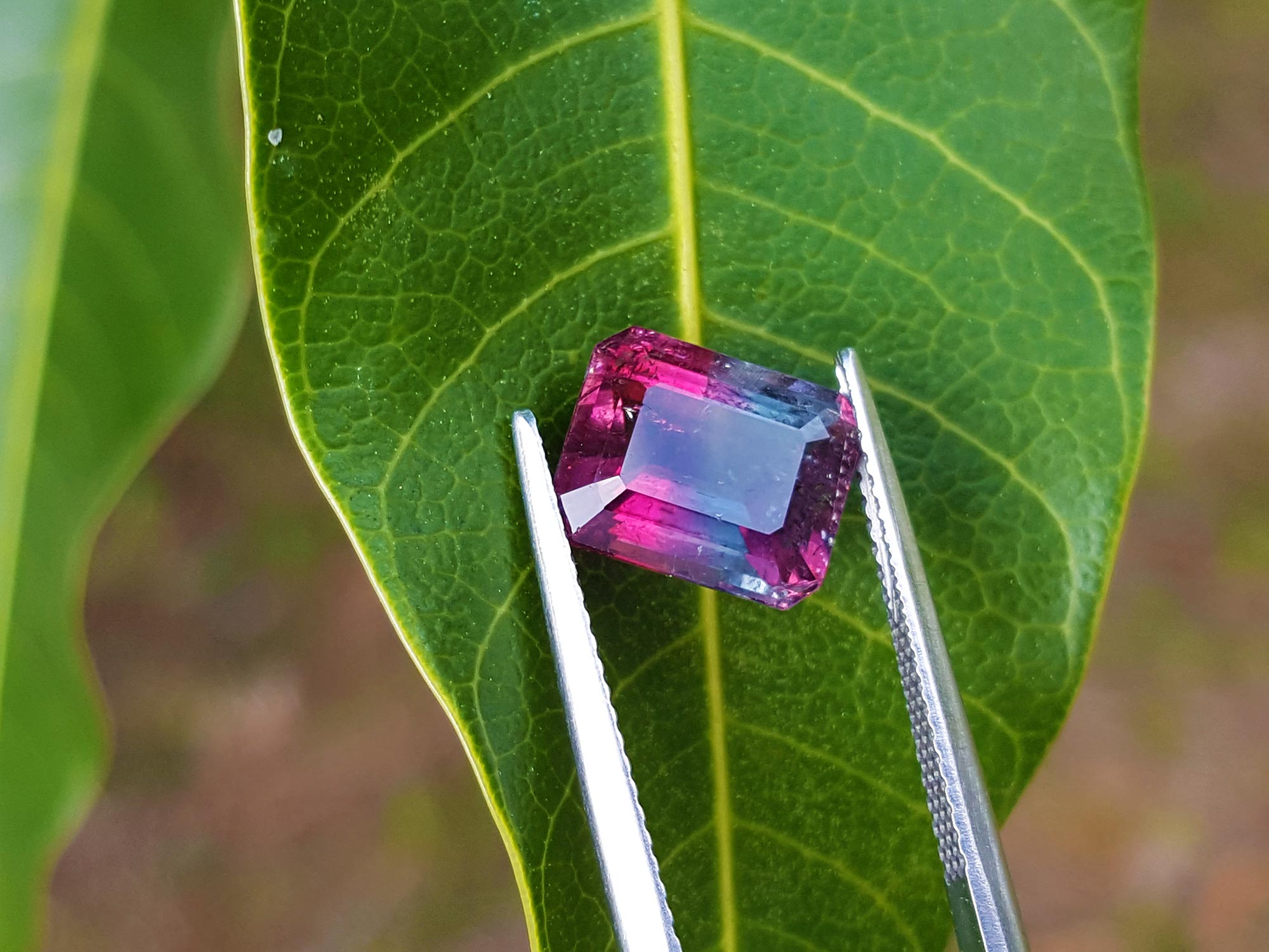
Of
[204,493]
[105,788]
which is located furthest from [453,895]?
[204,493]

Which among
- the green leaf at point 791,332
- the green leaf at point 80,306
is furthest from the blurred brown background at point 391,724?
the green leaf at point 791,332

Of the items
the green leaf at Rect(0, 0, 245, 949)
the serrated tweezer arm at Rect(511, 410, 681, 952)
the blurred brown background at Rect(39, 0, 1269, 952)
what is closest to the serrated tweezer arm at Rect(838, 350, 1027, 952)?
the serrated tweezer arm at Rect(511, 410, 681, 952)

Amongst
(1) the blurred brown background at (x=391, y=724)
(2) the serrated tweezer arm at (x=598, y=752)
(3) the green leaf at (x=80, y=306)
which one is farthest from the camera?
(1) the blurred brown background at (x=391, y=724)

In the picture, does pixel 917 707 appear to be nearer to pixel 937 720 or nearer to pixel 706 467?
pixel 937 720

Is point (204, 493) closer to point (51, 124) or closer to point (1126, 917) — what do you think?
point (51, 124)

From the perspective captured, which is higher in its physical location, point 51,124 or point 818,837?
point 51,124

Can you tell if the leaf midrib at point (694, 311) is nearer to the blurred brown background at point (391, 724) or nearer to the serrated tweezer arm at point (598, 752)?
the serrated tweezer arm at point (598, 752)
